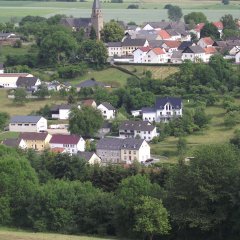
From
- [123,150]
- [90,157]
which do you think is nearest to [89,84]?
[123,150]

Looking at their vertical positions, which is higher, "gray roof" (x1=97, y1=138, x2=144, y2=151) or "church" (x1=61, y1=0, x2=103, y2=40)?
"church" (x1=61, y1=0, x2=103, y2=40)

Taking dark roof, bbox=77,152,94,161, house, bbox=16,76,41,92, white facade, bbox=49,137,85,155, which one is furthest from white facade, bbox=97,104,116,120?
dark roof, bbox=77,152,94,161

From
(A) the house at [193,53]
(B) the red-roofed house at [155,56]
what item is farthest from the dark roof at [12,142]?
(A) the house at [193,53]

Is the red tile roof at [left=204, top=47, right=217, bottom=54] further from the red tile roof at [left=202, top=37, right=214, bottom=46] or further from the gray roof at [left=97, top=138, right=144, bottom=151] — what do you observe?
the gray roof at [left=97, top=138, right=144, bottom=151]

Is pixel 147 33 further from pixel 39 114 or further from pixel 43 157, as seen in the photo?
pixel 43 157

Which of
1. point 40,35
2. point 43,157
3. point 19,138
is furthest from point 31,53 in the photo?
point 43,157

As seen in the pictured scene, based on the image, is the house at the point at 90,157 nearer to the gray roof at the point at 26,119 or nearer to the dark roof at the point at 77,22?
the gray roof at the point at 26,119
